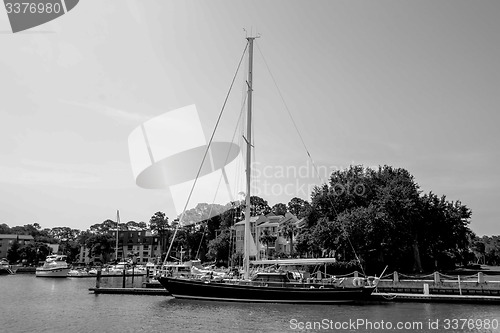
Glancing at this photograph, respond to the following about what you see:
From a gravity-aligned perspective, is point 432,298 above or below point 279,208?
below

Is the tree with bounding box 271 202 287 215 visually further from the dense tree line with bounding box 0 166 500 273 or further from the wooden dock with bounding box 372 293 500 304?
the wooden dock with bounding box 372 293 500 304

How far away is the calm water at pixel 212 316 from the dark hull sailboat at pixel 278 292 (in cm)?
88

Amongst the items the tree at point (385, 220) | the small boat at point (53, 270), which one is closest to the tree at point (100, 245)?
the small boat at point (53, 270)

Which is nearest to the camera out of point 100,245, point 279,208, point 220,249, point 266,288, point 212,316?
point 212,316

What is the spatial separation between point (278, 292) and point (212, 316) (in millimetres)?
7240

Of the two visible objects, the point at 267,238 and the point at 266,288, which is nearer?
the point at 266,288

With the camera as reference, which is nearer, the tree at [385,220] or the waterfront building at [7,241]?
the tree at [385,220]

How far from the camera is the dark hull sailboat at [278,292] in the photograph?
1268 inches

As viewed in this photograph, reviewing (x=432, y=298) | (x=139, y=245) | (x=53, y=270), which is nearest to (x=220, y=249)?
(x=53, y=270)

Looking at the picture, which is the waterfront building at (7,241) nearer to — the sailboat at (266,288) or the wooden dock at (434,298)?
the sailboat at (266,288)

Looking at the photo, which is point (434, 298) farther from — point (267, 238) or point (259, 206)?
point (259, 206)

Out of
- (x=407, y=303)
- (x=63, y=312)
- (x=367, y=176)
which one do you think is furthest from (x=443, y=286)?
(x=63, y=312)

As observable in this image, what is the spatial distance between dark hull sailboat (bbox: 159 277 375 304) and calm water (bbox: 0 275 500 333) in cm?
88

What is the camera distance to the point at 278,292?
32.3 meters
